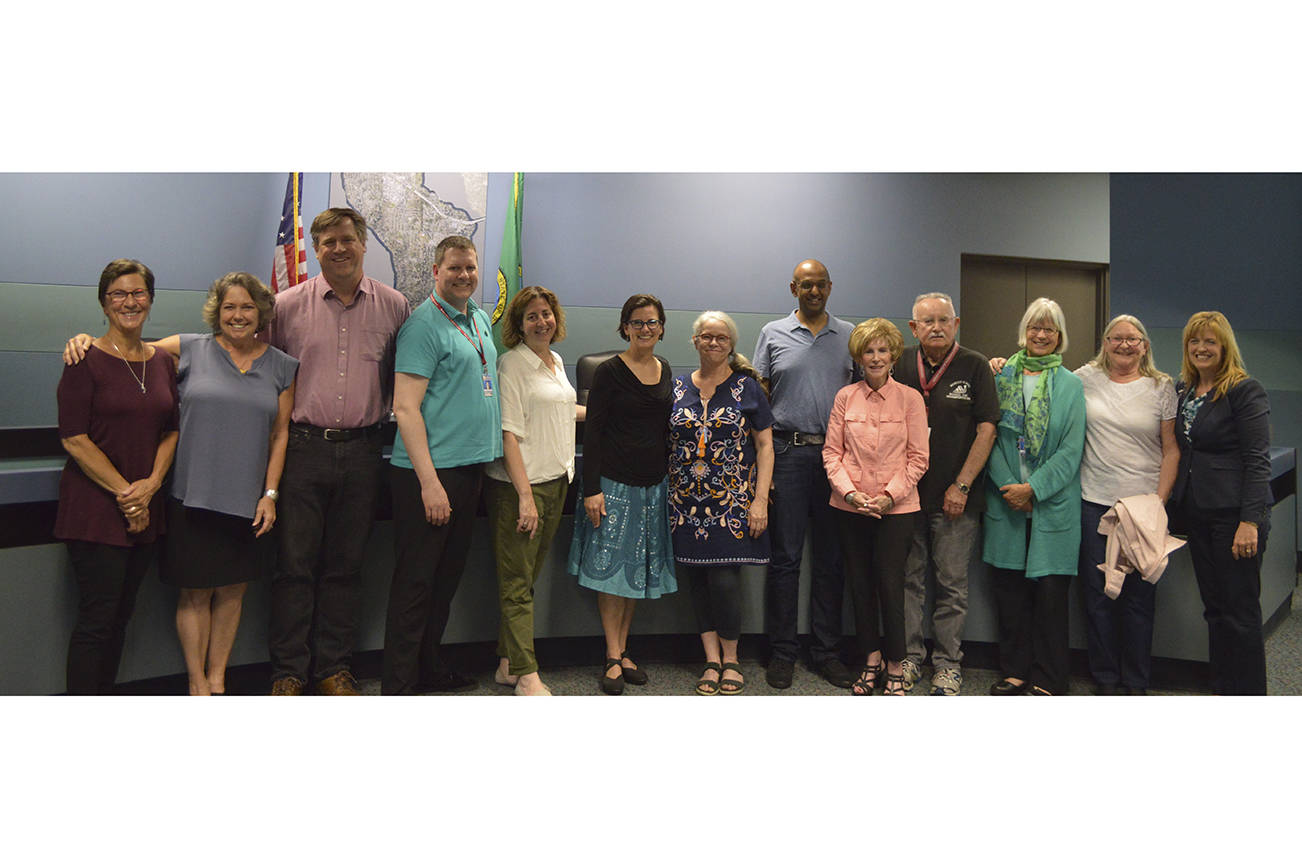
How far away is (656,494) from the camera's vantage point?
8.68 feet

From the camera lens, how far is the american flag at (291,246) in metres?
3.15

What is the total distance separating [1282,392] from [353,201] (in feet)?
18.6

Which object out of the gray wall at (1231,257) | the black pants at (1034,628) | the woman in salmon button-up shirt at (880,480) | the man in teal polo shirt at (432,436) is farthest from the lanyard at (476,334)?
the gray wall at (1231,257)

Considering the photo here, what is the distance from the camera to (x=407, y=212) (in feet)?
10.2

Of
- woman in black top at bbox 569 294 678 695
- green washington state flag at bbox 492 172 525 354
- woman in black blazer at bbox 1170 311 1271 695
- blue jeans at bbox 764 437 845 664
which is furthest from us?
green washington state flag at bbox 492 172 525 354

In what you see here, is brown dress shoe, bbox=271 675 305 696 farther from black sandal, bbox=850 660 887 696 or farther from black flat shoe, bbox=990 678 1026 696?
black flat shoe, bbox=990 678 1026 696

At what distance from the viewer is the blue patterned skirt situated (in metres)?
2.60

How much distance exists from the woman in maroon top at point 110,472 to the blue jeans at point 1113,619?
9.99 feet

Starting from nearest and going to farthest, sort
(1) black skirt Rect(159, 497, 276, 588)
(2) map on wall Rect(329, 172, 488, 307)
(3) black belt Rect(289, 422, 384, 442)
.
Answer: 1. (1) black skirt Rect(159, 497, 276, 588)
2. (3) black belt Rect(289, 422, 384, 442)
3. (2) map on wall Rect(329, 172, 488, 307)

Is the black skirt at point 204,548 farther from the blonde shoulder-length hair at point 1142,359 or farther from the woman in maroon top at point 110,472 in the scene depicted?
the blonde shoulder-length hair at point 1142,359

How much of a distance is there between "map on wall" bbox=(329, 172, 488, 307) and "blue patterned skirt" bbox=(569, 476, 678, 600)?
4.09 ft

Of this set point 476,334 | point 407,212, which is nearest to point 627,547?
point 476,334

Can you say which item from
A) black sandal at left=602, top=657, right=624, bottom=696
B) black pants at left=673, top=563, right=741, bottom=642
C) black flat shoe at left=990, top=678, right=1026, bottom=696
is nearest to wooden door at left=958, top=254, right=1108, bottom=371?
black flat shoe at left=990, top=678, right=1026, bottom=696

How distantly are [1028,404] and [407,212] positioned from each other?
100 inches
